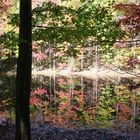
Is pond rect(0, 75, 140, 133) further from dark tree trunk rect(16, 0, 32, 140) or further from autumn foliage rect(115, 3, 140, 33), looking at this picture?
dark tree trunk rect(16, 0, 32, 140)

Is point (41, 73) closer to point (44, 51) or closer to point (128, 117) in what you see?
point (44, 51)

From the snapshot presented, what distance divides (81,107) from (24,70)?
1570 cm

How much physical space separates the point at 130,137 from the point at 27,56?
489cm

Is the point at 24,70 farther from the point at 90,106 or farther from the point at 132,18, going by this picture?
the point at 90,106

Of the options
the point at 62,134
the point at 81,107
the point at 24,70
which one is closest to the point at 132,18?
the point at 62,134

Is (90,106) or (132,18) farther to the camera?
(90,106)

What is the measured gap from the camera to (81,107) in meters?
24.7

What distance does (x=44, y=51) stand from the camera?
54.2 m

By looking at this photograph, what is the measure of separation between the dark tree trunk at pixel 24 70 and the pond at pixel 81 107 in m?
6.13

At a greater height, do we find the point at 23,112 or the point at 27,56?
the point at 27,56

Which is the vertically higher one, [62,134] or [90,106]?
[62,134]

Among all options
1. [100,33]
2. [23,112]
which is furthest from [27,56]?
[100,33]

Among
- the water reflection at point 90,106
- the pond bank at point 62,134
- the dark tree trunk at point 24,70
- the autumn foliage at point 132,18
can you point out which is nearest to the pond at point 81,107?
the water reflection at point 90,106

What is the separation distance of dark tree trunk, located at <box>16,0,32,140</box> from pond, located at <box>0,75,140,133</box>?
20.1 ft
